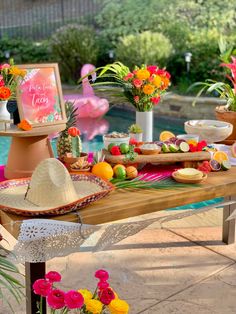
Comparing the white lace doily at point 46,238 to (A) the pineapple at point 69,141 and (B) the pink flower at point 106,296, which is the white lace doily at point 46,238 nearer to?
(B) the pink flower at point 106,296

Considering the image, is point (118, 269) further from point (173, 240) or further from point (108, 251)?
point (173, 240)

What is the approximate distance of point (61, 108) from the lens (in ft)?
9.83

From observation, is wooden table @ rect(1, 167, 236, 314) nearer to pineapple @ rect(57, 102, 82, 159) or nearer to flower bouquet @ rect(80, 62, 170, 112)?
pineapple @ rect(57, 102, 82, 159)

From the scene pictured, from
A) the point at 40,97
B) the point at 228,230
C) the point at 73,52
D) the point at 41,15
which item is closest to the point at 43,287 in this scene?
the point at 40,97

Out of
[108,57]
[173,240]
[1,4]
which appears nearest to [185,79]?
[108,57]

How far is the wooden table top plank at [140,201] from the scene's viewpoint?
2.26 metres

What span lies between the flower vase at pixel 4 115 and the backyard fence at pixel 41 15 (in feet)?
50.2

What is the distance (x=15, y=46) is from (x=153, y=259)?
13.2m

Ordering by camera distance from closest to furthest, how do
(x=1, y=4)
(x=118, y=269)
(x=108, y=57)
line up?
1. (x=118, y=269)
2. (x=108, y=57)
3. (x=1, y=4)

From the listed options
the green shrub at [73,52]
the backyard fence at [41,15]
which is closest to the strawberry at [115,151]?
the green shrub at [73,52]

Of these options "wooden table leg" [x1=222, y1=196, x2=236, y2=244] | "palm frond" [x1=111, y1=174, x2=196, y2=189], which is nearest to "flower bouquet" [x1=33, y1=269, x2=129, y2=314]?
"palm frond" [x1=111, y1=174, x2=196, y2=189]

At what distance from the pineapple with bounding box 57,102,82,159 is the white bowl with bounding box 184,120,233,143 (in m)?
0.72

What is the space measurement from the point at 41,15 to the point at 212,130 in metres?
19.1

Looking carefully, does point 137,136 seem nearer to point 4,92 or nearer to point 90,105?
point 4,92
